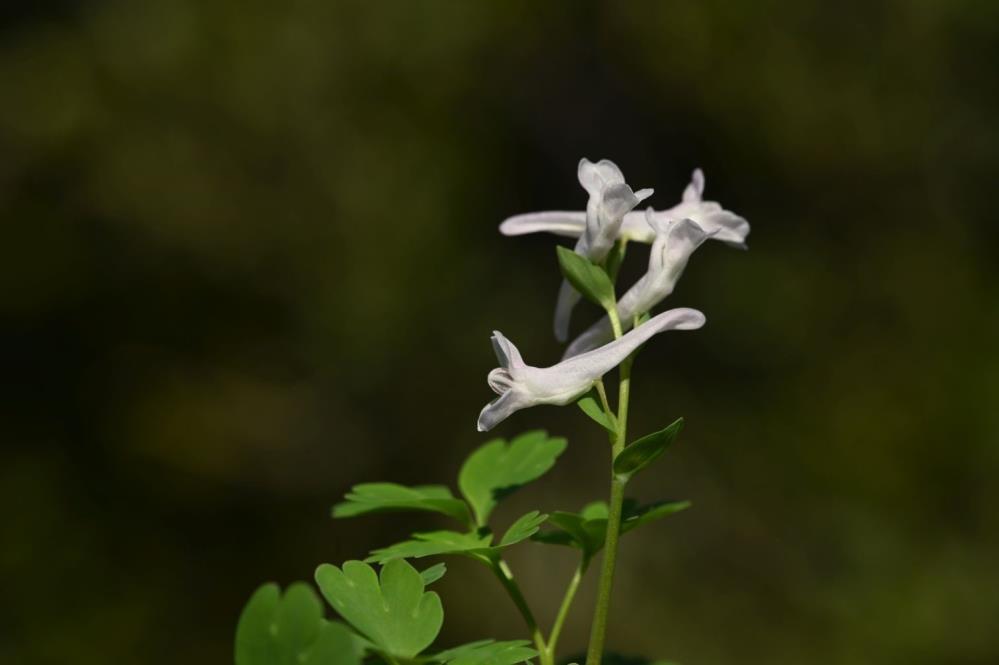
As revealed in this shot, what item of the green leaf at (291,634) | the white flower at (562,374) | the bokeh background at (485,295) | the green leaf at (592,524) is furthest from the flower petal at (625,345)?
the bokeh background at (485,295)

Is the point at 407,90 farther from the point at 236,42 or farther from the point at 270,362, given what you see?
the point at 270,362

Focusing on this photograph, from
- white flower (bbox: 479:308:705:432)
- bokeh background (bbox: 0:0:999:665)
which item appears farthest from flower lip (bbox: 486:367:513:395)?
bokeh background (bbox: 0:0:999:665)

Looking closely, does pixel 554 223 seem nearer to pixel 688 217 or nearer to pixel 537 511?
pixel 688 217

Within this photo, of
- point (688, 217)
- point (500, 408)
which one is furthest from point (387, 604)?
point (688, 217)

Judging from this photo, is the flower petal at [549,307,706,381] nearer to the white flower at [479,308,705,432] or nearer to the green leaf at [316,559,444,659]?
the white flower at [479,308,705,432]

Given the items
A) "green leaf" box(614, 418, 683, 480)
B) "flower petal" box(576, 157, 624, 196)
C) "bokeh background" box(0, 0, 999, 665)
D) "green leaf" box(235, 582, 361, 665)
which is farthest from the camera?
"bokeh background" box(0, 0, 999, 665)

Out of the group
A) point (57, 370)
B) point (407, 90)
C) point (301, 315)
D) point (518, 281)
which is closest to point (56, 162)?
point (57, 370)

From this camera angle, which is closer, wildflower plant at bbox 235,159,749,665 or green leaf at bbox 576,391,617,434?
wildflower plant at bbox 235,159,749,665
